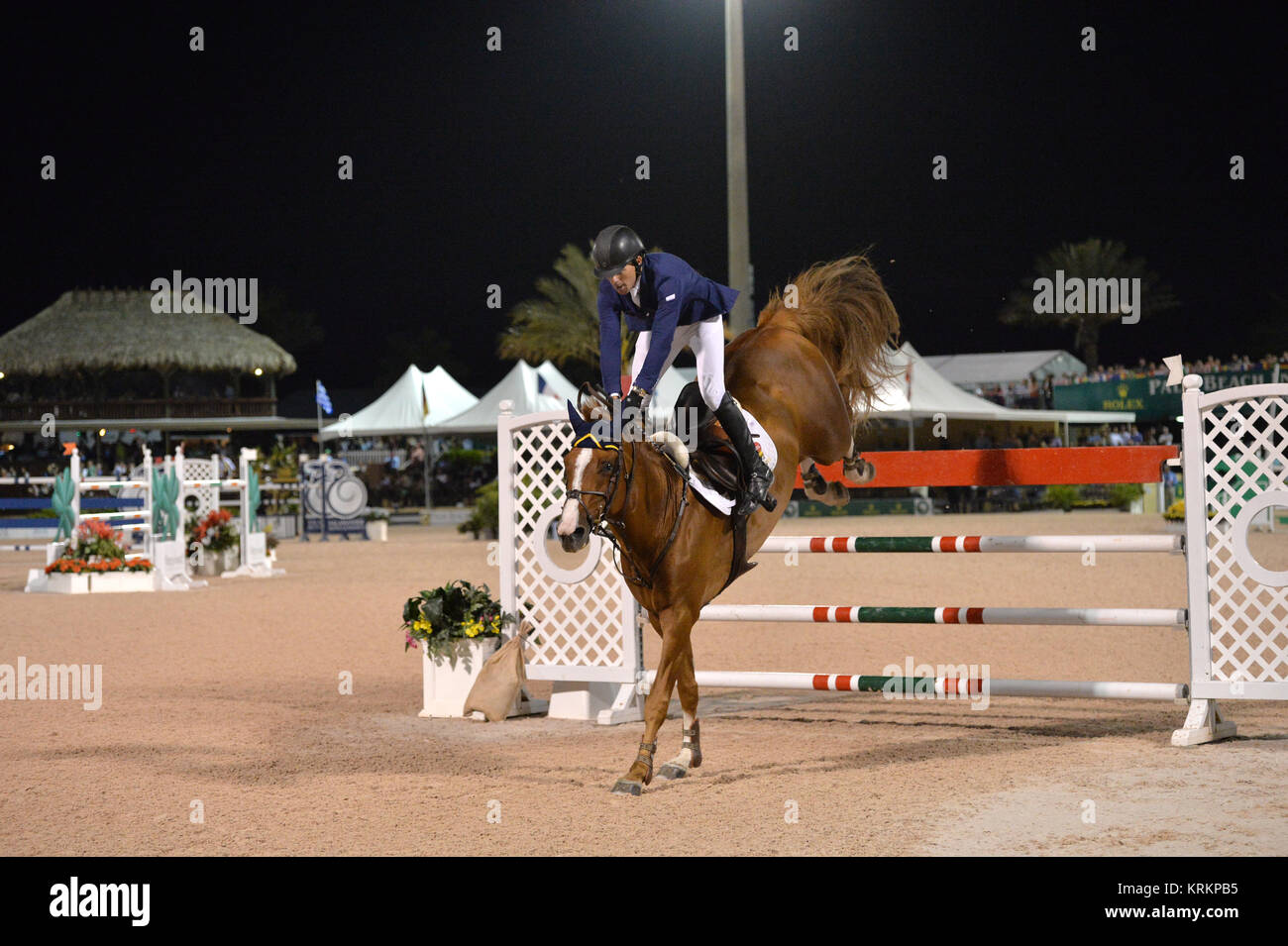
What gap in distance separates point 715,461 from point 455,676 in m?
2.65

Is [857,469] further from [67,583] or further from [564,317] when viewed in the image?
[564,317]

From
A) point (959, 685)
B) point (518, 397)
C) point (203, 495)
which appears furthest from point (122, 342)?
point (959, 685)

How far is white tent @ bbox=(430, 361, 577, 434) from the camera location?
3030cm

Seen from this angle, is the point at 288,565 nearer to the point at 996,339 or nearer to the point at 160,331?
the point at 160,331

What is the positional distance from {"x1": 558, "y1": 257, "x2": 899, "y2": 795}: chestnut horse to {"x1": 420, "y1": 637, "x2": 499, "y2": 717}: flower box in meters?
1.83

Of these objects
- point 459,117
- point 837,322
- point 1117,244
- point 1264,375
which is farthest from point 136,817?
point 1117,244

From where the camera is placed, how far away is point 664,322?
532cm

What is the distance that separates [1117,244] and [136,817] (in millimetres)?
54657

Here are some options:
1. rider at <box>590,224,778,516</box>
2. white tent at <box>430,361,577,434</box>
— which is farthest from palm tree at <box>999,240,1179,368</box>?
rider at <box>590,224,778,516</box>

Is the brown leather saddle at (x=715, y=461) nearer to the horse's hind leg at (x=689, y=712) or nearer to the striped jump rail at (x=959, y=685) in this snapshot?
the horse's hind leg at (x=689, y=712)

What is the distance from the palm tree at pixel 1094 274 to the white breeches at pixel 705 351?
49.0m

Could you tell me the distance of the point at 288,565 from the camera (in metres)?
20.1

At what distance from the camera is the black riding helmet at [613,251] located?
5312 mm

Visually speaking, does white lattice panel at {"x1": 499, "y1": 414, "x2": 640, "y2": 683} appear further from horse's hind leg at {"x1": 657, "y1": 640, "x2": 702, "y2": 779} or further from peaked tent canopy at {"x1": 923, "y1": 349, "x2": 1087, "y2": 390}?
peaked tent canopy at {"x1": 923, "y1": 349, "x2": 1087, "y2": 390}
